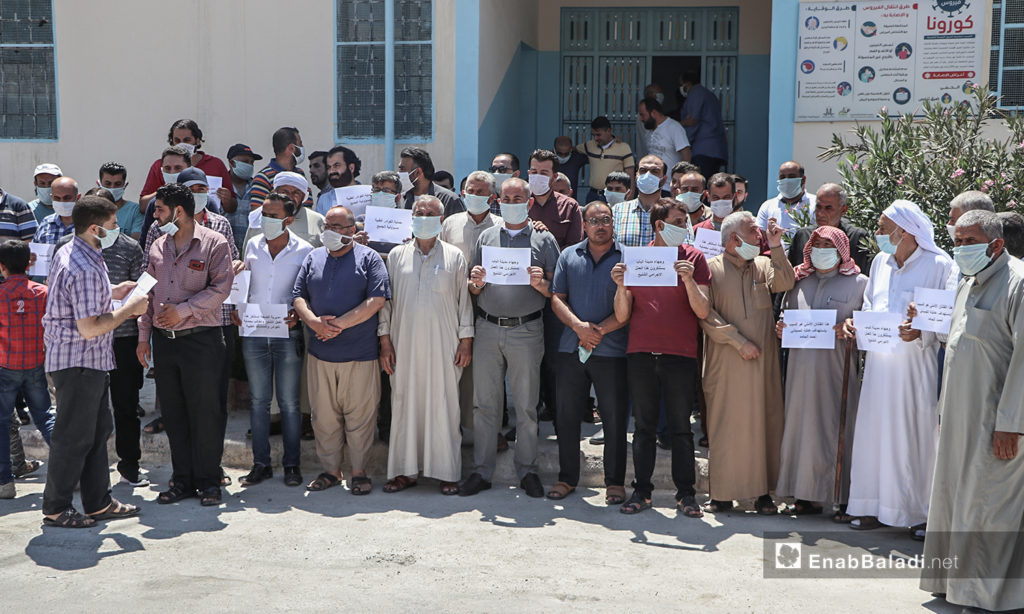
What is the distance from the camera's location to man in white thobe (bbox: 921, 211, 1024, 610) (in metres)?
5.13

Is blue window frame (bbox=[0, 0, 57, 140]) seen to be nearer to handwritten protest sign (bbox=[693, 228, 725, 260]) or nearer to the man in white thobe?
handwritten protest sign (bbox=[693, 228, 725, 260])

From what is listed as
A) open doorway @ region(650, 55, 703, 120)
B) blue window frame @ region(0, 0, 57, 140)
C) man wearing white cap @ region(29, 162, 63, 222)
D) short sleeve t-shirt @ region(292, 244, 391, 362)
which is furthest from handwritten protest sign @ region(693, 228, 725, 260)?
blue window frame @ region(0, 0, 57, 140)

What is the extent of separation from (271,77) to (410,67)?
63.9 inches

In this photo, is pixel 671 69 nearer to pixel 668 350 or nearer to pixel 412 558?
pixel 668 350

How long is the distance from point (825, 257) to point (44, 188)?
6.77 metres

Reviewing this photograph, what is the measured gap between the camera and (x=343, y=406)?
24.9ft

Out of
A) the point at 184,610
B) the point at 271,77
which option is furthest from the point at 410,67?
the point at 184,610

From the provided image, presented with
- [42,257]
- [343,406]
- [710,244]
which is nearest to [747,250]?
[710,244]

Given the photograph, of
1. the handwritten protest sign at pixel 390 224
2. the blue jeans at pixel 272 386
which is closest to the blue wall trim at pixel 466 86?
the handwritten protest sign at pixel 390 224

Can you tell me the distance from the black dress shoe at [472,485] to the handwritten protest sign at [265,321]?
5.67ft

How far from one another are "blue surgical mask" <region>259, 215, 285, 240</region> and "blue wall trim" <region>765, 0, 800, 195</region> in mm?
5171

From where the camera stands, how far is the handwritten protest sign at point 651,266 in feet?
22.3

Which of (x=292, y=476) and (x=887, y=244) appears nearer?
(x=887, y=244)

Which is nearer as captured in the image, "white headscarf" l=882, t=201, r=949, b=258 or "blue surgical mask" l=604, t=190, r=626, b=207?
"white headscarf" l=882, t=201, r=949, b=258
